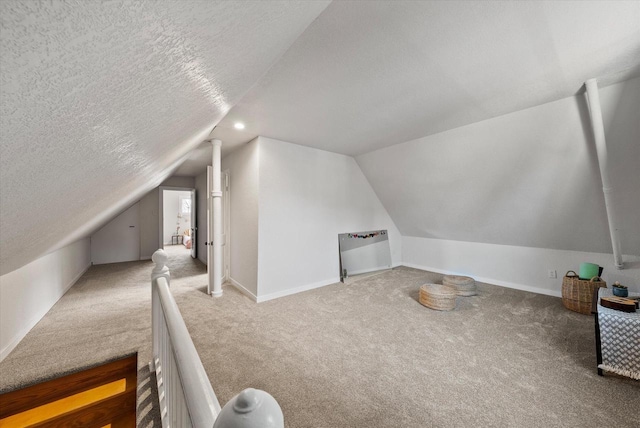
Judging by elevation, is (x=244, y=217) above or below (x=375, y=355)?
above

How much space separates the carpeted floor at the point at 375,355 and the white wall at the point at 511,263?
1.25 feet

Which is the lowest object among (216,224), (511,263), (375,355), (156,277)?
(375,355)

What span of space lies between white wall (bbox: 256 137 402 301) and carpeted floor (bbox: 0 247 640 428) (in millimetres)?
461

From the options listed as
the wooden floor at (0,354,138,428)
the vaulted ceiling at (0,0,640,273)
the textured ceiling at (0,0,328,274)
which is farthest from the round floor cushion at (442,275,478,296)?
the wooden floor at (0,354,138,428)

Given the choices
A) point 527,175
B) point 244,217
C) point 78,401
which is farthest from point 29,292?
point 527,175

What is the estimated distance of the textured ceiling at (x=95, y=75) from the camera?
0.32m

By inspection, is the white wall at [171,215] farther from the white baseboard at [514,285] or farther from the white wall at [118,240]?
the white baseboard at [514,285]

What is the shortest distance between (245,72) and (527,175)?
338cm

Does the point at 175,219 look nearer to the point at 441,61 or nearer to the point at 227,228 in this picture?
the point at 227,228

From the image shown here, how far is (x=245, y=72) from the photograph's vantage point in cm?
129

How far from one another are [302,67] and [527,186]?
10.3 feet

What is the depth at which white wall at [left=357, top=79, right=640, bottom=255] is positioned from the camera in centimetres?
232

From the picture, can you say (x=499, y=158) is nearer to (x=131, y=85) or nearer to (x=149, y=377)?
(x=131, y=85)

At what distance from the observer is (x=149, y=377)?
182 cm
